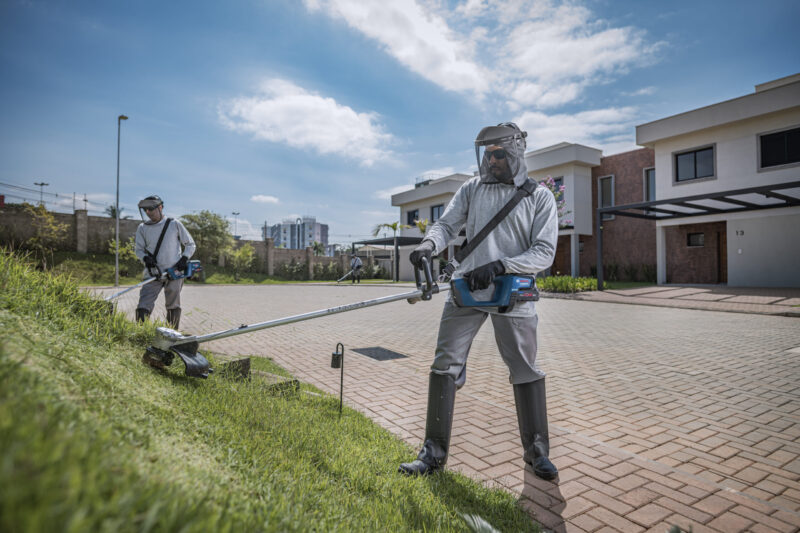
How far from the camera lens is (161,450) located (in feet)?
5.01

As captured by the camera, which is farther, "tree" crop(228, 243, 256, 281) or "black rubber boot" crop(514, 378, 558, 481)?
"tree" crop(228, 243, 256, 281)

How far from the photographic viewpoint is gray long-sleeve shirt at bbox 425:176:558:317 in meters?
2.93

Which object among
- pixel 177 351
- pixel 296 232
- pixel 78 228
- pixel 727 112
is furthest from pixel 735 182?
pixel 296 232

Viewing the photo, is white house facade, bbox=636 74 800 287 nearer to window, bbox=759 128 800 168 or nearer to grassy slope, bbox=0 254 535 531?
window, bbox=759 128 800 168

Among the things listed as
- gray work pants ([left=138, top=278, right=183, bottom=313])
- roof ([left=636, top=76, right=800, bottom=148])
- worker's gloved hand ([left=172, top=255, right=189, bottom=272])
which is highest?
roof ([left=636, top=76, right=800, bottom=148])

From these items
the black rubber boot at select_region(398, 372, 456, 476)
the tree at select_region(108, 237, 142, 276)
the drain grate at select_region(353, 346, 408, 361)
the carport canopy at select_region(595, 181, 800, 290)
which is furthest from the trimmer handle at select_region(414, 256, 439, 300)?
the tree at select_region(108, 237, 142, 276)

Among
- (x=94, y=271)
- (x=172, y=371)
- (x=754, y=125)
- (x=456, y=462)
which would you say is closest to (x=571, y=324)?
(x=456, y=462)

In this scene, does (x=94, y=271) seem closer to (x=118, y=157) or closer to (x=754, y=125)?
(x=118, y=157)

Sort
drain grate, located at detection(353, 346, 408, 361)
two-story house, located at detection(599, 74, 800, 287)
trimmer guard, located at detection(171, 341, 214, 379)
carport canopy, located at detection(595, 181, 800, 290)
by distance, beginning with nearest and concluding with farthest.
Result: trimmer guard, located at detection(171, 341, 214, 379)
drain grate, located at detection(353, 346, 408, 361)
carport canopy, located at detection(595, 181, 800, 290)
two-story house, located at detection(599, 74, 800, 287)

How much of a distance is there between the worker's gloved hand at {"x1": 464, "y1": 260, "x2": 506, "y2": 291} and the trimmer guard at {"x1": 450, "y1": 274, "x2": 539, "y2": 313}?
0.18 feet

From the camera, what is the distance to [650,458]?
3.16 metres

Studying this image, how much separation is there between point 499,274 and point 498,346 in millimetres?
486

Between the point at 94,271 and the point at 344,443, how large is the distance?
34.0 m

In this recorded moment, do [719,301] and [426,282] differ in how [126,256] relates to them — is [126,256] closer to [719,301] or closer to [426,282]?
[719,301]
